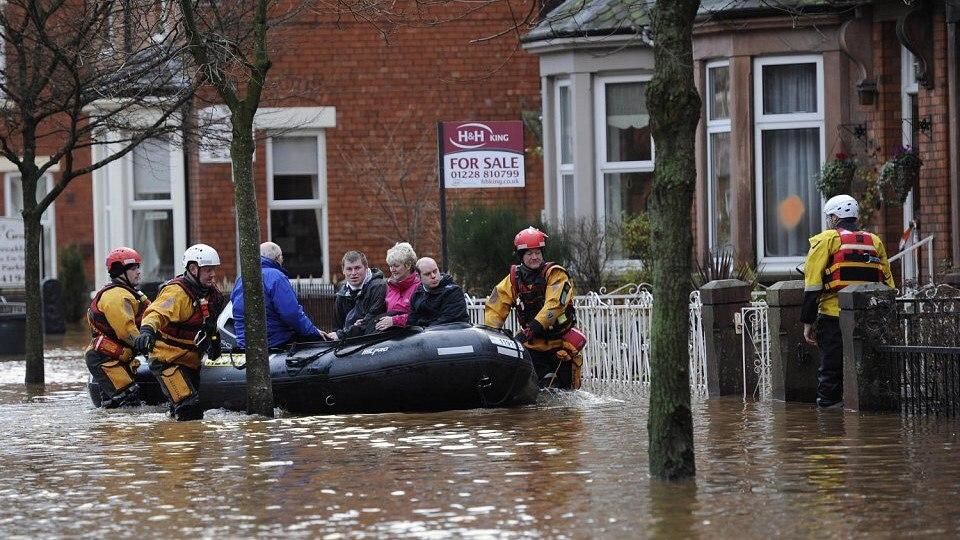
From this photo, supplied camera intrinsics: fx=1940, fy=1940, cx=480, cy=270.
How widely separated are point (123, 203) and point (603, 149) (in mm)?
8662

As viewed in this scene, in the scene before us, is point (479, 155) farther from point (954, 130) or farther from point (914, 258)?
point (954, 130)

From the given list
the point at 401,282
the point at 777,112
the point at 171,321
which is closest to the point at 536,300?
the point at 401,282

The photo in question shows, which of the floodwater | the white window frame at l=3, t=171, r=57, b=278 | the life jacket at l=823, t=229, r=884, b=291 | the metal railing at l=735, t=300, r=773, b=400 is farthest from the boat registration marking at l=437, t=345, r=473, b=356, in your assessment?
the white window frame at l=3, t=171, r=57, b=278

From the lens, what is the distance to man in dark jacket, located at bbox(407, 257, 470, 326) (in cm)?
1545

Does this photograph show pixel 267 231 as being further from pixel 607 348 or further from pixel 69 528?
pixel 69 528

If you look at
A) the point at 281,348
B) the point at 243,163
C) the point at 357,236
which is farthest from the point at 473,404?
the point at 357,236

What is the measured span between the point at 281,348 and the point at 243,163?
5.76ft

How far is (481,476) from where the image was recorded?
34.6 ft

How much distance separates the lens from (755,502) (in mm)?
9258

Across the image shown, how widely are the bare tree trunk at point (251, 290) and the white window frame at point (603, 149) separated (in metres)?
8.82

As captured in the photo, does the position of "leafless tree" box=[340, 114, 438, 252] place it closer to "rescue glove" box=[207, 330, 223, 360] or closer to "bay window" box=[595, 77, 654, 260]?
"bay window" box=[595, 77, 654, 260]

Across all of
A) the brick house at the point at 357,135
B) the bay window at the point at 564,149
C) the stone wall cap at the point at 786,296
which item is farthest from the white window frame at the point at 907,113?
the brick house at the point at 357,135

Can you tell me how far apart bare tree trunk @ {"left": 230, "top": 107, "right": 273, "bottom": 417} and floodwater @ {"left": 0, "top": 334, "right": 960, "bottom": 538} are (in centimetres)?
30

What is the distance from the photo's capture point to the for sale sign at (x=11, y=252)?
2781 centimetres
